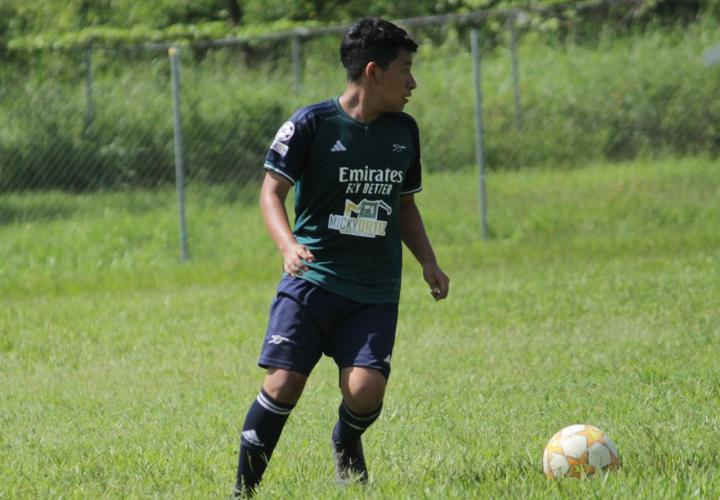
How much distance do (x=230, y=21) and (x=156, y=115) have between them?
31.9 ft

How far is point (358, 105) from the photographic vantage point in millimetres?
4742

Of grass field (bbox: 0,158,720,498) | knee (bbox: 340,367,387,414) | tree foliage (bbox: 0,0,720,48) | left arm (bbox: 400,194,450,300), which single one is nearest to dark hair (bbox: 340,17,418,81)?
left arm (bbox: 400,194,450,300)

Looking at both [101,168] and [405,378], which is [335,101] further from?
[101,168]

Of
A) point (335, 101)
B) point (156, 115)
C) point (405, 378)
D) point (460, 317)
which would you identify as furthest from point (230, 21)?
point (335, 101)

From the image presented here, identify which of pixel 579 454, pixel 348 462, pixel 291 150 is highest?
pixel 291 150

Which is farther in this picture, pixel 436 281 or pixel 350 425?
pixel 436 281

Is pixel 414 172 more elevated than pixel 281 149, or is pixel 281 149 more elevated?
pixel 281 149

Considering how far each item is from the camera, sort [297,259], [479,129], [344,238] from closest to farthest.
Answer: [297,259]
[344,238]
[479,129]

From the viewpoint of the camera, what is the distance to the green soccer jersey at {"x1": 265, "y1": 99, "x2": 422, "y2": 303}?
15.4ft

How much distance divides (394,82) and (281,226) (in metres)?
0.71

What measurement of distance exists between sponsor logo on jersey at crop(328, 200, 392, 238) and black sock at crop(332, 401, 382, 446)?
0.65 m

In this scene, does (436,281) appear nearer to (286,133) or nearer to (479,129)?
(286,133)

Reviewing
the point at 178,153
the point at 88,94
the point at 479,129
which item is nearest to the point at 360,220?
the point at 178,153

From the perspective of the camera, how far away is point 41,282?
1168 cm
